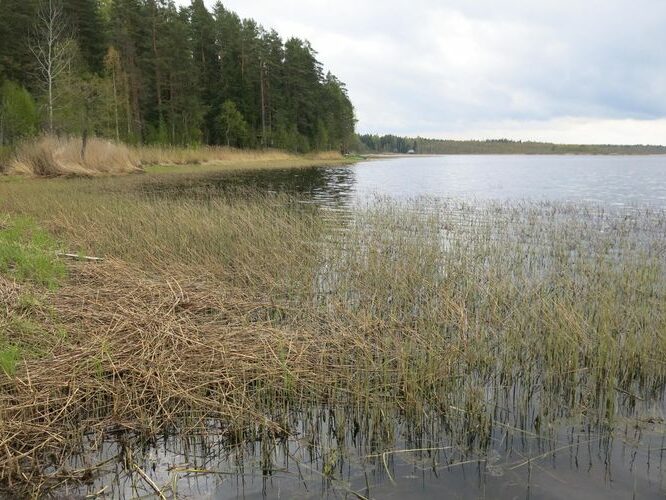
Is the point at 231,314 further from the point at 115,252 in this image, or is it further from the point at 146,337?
the point at 115,252

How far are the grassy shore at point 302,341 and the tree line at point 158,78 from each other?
24.4 meters

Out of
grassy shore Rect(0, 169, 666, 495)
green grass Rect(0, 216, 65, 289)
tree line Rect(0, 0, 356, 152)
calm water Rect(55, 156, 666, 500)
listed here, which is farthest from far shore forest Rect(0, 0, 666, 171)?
calm water Rect(55, 156, 666, 500)

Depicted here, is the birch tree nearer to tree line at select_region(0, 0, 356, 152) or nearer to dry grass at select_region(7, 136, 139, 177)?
tree line at select_region(0, 0, 356, 152)

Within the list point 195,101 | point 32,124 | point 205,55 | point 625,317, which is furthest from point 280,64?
point 625,317

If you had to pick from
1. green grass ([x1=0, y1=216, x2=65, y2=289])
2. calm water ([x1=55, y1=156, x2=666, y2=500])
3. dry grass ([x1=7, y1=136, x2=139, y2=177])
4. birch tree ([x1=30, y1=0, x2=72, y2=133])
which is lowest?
calm water ([x1=55, y1=156, x2=666, y2=500])

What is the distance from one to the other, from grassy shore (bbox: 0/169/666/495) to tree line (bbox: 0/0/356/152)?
80.2 ft

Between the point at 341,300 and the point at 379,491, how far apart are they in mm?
3684

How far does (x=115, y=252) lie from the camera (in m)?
9.66

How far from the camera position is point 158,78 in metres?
49.8

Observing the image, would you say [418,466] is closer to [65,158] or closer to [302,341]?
[302,341]

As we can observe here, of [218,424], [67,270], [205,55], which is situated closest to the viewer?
[218,424]

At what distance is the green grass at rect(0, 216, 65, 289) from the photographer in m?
6.95

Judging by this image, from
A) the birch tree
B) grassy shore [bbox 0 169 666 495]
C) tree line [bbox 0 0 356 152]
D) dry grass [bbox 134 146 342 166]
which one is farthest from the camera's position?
dry grass [bbox 134 146 342 166]

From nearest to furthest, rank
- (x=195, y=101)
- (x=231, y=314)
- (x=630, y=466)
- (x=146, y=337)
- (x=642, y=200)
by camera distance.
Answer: (x=630, y=466)
(x=146, y=337)
(x=231, y=314)
(x=642, y=200)
(x=195, y=101)
